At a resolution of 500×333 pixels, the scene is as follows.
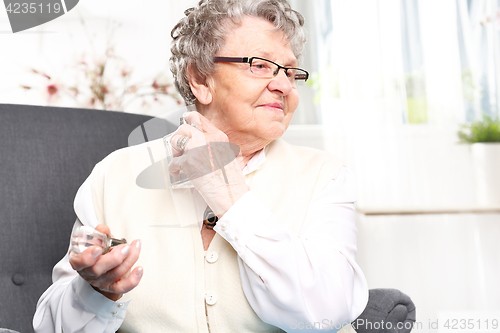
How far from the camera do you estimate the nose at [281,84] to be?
1069 millimetres

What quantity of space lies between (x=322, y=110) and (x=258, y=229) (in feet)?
4.94

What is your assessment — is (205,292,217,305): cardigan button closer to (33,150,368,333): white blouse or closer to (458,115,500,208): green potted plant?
(33,150,368,333): white blouse

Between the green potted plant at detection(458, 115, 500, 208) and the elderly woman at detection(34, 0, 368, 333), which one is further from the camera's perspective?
the green potted plant at detection(458, 115, 500, 208)

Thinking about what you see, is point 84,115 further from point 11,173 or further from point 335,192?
point 335,192

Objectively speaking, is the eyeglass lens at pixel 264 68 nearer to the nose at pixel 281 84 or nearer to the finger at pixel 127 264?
the nose at pixel 281 84

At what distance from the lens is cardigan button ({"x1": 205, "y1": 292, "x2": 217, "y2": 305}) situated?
98 cm

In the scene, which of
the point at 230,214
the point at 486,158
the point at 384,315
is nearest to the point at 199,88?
the point at 230,214

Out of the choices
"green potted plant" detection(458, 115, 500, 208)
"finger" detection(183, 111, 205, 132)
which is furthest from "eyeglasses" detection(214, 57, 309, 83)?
"green potted plant" detection(458, 115, 500, 208)

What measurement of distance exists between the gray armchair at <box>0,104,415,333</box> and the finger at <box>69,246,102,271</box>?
18.2 inches

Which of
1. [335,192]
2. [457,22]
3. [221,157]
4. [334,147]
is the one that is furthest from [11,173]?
[457,22]

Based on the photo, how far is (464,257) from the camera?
2307mm

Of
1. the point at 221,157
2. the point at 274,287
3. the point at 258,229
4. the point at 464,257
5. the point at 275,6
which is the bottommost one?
the point at 464,257

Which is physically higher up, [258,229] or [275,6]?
[275,6]

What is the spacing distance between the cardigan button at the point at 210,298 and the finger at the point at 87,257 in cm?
32
